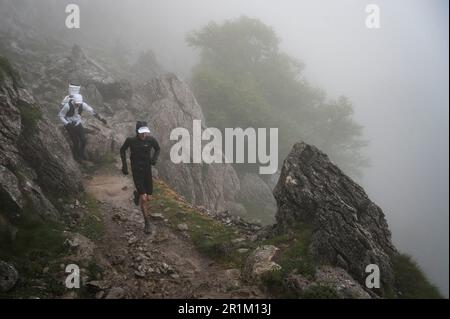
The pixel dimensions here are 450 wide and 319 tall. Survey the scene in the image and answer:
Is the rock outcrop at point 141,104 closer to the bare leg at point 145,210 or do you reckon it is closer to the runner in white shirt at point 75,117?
the runner in white shirt at point 75,117

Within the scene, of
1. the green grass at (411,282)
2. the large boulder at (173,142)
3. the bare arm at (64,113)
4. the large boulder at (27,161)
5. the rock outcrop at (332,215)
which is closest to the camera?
the green grass at (411,282)

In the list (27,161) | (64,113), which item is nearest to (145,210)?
(27,161)

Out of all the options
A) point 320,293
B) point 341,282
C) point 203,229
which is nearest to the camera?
point 320,293

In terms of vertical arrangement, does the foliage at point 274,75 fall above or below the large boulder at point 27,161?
above

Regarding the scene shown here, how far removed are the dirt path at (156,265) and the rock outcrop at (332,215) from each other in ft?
8.23

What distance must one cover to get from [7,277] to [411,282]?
32.4ft

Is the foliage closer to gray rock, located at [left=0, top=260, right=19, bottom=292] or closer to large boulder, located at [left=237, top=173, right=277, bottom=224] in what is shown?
large boulder, located at [left=237, top=173, right=277, bottom=224]

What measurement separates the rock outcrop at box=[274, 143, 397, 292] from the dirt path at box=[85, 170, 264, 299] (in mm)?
2508

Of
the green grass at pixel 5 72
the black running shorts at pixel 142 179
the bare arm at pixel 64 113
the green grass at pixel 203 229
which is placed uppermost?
the green grass at pixel 5 72

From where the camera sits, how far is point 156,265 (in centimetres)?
1002

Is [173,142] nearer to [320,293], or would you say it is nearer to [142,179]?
Result: [142,179]

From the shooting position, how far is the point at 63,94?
A: 25.3m

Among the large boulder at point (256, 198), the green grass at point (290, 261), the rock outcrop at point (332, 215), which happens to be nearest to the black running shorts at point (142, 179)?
the green grass at point (290, 261)

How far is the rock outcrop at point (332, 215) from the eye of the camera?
31.7ft
